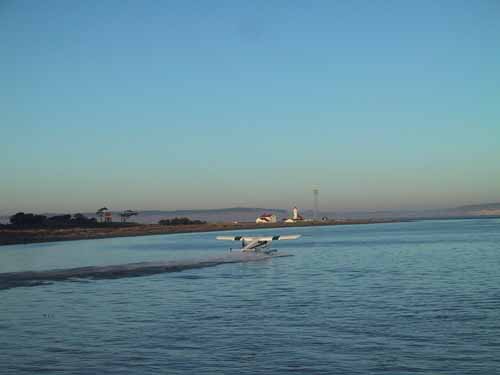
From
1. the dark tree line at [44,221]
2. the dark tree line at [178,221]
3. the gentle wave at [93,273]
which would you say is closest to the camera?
the gentle wave at [93,273]

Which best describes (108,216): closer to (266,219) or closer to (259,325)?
(266,219)

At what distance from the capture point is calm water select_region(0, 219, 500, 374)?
42.2 ft

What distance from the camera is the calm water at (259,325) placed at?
12859 millimetres

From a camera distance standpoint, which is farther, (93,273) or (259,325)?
(93,273)

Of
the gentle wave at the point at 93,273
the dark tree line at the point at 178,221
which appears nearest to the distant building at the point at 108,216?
the dark tree line at the point at 178,221

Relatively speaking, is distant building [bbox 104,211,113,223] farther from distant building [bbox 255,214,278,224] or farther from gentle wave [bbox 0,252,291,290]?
gentle wave [bbox 0,252,291,290]

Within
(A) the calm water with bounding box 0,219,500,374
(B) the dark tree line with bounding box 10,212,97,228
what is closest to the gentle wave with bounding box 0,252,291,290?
(A) the calm water with bounding box 0,219,500,374

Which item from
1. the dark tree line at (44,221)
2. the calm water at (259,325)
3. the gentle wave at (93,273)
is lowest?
the calm water at (259,325)

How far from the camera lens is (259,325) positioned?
16953 mm

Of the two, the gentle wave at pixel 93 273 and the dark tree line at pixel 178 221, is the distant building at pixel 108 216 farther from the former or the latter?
the gentle wave at pixel 93 273

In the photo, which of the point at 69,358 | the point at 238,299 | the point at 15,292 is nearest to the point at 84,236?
the point at 15,292

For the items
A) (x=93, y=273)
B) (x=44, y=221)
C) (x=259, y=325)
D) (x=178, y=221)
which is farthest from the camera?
(x=178, y=221)

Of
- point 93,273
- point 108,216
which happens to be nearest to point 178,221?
point 108,216

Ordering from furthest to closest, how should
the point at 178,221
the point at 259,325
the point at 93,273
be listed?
1. the point at 178,221
2. the point at 93,273
3. the point at 259,325
